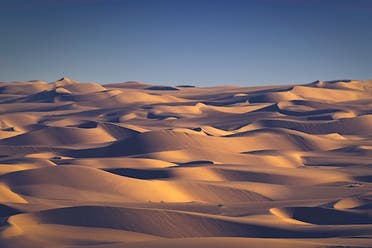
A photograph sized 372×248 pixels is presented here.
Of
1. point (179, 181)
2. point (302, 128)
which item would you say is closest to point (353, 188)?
point (179, 181)

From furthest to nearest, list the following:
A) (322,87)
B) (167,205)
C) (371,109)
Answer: (322,87)
(371,109)
(167,205)

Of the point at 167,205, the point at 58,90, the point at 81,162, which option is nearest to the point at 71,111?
the point at 58,90

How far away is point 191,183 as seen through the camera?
1303 inches

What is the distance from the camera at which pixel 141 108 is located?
9394 cm

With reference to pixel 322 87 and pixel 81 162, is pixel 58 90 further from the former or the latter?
pixel 81 162

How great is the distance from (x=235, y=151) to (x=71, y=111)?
155ft

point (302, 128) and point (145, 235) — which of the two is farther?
point (302, 128)

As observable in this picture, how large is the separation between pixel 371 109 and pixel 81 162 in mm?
52242

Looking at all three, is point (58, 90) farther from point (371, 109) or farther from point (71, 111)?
point (371, 109)

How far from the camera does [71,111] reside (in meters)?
94.6

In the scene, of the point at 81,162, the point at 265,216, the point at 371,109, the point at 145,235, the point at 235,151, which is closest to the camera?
the point at 145,235

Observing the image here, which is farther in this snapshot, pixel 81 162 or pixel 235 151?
pixel 235 151

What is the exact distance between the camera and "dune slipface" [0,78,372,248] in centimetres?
2019

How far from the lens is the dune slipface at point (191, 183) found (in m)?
20.2
